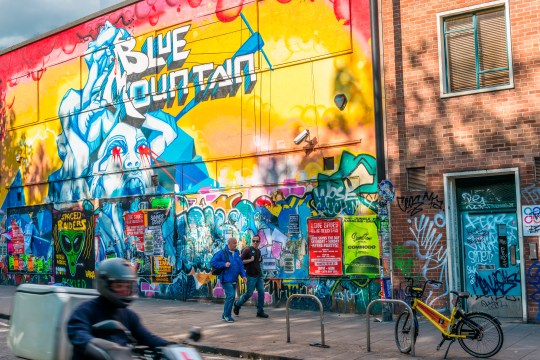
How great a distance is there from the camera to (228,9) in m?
20.1

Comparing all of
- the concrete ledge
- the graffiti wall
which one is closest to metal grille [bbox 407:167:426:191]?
the graffiti wall

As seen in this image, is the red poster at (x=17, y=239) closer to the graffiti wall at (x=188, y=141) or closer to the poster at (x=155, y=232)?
the graffiti wall at (x=188, y=141)

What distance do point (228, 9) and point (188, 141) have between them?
3.65 m

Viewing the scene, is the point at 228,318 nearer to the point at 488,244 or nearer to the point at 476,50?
the point at 488,244

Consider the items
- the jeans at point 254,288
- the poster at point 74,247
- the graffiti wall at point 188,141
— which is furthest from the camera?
the poster at point 74,247

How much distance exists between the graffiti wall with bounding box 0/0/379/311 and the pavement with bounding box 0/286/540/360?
4.95 ft

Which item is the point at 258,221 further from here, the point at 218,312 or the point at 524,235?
the point at 524,235

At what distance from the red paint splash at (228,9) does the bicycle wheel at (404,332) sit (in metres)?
10.5

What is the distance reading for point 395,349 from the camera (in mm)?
12320

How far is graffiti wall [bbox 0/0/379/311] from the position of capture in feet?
57.8

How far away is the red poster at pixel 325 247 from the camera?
1744cm

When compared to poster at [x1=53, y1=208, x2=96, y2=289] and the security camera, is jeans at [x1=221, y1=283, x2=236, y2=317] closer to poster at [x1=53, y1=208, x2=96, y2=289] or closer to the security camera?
the security camera

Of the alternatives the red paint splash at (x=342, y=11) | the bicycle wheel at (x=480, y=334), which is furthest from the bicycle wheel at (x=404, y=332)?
the red paint splash at (x=342, y=11)

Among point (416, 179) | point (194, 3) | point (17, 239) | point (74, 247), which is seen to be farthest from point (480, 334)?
point (17, 239)
